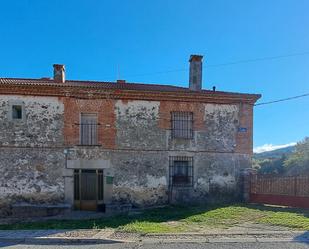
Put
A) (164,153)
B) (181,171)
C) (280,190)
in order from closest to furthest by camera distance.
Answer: (280,190) < (164,153) < (181,171)

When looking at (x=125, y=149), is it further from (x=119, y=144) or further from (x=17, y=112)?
(x=17, y=112)

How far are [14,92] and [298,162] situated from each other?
3388cm

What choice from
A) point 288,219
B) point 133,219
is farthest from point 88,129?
point 288,219

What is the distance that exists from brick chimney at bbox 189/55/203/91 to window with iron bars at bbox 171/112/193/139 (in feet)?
5.80

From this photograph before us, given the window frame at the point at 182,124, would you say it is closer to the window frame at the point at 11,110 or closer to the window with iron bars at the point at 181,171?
the window with iron bars at the point at 181,171

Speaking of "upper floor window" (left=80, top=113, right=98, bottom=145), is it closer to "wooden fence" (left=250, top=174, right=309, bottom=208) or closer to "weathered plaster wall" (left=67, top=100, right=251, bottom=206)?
"weathered plaster wall" (left=67, top=100, right=251, bottom=206)

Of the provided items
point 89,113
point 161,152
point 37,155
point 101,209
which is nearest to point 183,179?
point 161,152

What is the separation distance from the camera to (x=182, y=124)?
18.9m

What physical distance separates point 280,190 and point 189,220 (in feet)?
19.6

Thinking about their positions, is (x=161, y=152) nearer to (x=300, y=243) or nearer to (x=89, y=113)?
(x=89, y=113)

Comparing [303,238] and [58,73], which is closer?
[303,238]

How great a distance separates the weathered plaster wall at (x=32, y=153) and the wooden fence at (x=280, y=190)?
929cm

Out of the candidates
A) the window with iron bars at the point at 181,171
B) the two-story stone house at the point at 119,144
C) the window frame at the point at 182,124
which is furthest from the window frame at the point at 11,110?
the window with iron bars at the point at 181,171

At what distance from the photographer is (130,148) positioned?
59.8ft
